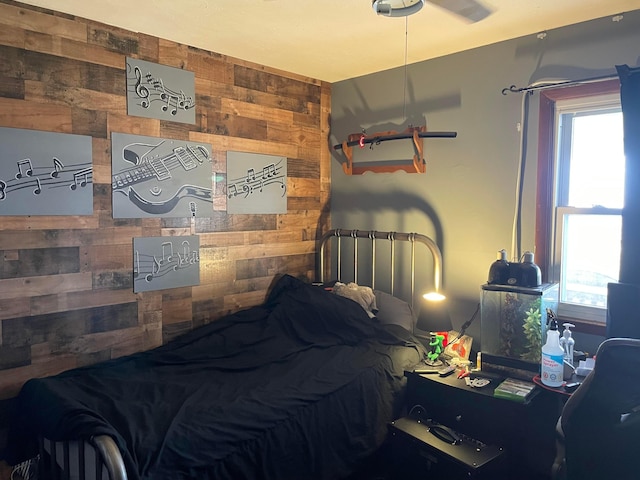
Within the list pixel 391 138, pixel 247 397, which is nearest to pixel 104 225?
pixel 247 397

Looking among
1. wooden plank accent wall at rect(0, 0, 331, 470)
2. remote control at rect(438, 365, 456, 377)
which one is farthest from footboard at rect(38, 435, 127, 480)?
remote control at rect(438, 365, 456, 377)

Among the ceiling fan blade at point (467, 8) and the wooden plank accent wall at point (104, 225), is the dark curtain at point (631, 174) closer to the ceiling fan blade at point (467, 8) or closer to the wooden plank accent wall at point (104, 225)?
the ceiling fan blade at point (467, 8)

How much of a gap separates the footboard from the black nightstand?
130cm

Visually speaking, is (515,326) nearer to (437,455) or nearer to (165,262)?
(437,455)

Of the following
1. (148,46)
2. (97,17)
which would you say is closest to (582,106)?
(148,46)

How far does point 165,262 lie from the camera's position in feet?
9.06

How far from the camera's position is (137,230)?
2.65 meters

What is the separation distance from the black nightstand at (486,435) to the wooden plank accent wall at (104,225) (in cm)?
142

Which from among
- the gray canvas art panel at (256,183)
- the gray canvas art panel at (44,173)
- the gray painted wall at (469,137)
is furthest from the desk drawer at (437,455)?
the gray canvas art panel at (44,173)

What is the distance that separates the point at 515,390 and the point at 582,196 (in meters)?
1.09

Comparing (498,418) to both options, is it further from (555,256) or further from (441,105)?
(441,105)

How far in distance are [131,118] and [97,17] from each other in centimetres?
50

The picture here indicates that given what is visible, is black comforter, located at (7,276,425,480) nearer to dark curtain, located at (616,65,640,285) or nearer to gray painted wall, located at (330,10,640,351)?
gray painted wall, located at (330,10,640,351)

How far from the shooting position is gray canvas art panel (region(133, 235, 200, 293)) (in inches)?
105
